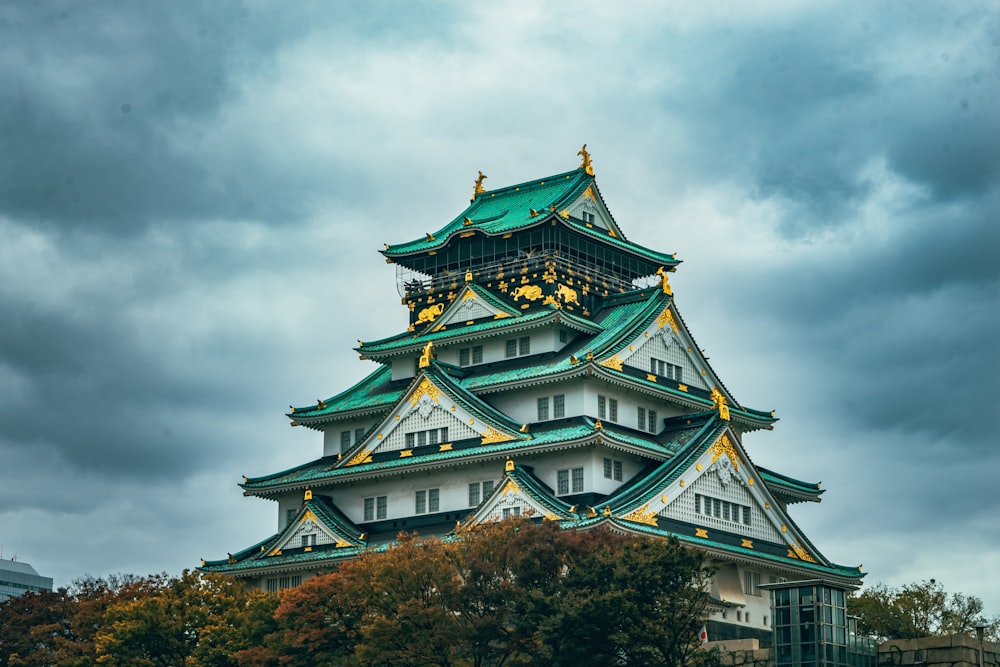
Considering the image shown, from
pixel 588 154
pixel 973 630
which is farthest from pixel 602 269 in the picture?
pixel 973 630

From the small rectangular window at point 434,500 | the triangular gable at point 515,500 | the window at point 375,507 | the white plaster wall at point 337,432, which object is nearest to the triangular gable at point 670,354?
the triangular gable at point 515,500

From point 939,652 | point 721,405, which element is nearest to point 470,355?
point 721,405

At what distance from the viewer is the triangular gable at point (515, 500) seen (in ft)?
269

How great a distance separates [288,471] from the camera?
324ft

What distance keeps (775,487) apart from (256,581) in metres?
31.4

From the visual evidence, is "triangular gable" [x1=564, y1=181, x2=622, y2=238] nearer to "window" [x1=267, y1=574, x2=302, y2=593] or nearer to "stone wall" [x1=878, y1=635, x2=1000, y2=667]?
"window" [x1=267, y1=574, x2=302, y2=593]

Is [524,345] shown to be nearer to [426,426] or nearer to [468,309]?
[468,309]

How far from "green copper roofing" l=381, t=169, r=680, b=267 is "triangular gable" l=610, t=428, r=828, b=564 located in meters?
18.9

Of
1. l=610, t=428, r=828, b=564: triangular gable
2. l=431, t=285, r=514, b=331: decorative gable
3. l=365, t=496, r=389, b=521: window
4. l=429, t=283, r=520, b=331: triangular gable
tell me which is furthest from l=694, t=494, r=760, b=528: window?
l=365, t=496, r=389, b=521: window

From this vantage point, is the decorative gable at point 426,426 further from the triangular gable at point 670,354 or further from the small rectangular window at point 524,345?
the triangular gable at point 670,354

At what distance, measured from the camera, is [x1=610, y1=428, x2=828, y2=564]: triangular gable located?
8256 centimetres

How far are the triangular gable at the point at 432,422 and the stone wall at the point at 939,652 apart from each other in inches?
929

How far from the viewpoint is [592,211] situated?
4043 inches

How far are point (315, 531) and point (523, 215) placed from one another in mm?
24775
